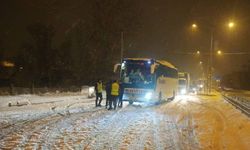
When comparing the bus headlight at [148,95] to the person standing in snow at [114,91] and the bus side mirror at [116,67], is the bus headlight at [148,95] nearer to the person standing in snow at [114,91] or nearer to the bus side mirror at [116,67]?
the bus side mirror at [116,67]

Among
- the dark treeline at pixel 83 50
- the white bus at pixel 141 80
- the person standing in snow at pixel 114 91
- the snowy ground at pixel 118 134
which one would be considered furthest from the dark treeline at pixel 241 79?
the snowy ground at pixel 118 134

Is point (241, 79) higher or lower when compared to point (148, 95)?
higher

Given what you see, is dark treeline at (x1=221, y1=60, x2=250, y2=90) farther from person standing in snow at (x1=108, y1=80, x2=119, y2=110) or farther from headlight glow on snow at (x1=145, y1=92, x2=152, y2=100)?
person standing in snow at (x1=108, y1=80, x2=119, y2=110)

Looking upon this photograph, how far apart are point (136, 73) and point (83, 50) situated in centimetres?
3308

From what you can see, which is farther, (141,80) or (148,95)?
(141,80)

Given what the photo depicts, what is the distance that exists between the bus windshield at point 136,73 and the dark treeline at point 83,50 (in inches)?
933

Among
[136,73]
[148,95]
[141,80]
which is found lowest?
[148,95]

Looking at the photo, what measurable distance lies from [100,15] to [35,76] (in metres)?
13.8

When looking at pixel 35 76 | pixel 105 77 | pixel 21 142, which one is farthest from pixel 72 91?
pixel 21 142

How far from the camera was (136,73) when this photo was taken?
31812 millimetres

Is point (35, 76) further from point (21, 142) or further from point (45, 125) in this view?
point (21, 142)

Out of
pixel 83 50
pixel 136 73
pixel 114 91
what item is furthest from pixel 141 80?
pixel 83 50

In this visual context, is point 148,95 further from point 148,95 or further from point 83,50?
point 83,50

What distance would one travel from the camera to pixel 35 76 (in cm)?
5469
